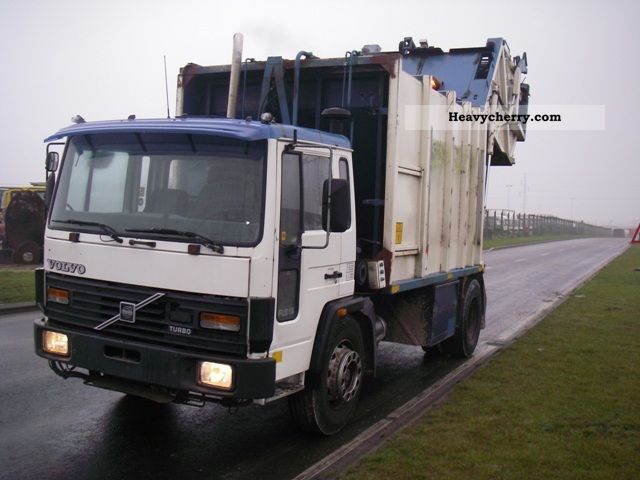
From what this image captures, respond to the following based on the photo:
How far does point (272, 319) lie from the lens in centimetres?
442

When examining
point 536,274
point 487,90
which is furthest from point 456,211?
point 536,274

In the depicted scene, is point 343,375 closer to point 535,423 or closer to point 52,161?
point 535,423

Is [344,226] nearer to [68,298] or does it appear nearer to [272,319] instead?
[272,319]

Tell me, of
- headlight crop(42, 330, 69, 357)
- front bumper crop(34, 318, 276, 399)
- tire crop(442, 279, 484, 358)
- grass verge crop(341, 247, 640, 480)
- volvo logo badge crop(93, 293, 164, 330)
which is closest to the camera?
front bumper crop(34, 318, 276, 399)

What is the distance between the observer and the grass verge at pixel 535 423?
4.65 metres

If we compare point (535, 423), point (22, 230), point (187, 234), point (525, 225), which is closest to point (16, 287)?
point (22, 230)

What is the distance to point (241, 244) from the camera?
4.42 metres

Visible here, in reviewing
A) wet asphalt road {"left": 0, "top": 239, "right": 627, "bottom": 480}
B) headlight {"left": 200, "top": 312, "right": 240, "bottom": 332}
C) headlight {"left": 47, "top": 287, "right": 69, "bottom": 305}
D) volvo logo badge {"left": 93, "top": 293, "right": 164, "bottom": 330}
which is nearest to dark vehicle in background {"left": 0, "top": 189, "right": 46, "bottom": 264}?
wet asphalt road {"left": 0, "top": 239, "right": 627, "bottom": 480}

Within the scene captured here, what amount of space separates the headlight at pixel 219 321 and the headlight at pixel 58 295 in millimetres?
1216

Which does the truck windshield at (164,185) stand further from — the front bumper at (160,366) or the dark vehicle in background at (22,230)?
the dark vehicle in background at (22,230)

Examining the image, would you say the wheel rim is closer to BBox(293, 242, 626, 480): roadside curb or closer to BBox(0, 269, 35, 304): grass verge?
BBox(293, 242, 626, 480): roadside curb

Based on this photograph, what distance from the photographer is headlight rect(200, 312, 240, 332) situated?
437 centimetres

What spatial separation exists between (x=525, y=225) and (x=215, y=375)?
63.2 meters

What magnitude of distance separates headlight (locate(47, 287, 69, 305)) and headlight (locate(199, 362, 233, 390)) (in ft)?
→ 4.22
